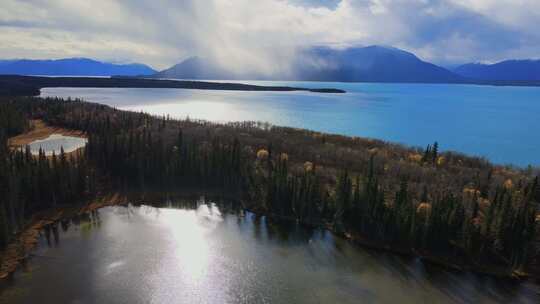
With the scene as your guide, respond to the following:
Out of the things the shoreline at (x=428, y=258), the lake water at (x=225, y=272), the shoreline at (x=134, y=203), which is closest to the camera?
the lake water at (x=225, y=272)

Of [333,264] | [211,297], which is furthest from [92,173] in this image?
[333,264]

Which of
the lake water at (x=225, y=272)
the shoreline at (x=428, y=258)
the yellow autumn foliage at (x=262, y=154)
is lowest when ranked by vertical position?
the lake water at (x=225, y=272)

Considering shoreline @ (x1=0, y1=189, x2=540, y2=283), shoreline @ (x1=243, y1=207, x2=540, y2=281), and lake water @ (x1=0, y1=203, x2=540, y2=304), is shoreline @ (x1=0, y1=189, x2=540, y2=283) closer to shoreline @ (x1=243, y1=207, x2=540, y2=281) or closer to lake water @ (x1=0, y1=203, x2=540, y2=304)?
shoreline @ (x1=243, y1=207, x2=540, y2=281)

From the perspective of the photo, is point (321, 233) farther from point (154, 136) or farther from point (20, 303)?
point (154, 136)

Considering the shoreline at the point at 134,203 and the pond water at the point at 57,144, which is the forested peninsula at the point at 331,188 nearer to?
the shoreline at the point at 134,203

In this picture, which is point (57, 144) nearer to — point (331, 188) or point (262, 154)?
point (262, 154)

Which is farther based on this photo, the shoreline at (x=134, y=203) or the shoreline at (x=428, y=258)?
the shoreline at (x=428, y=258)

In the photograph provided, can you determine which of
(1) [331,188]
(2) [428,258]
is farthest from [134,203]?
(2) [428,258]

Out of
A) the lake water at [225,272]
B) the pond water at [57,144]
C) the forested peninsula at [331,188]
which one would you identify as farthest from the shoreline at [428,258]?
the pond water at [57,144]

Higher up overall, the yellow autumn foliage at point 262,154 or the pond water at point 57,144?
the yellow autumn foliage at point 262,154
